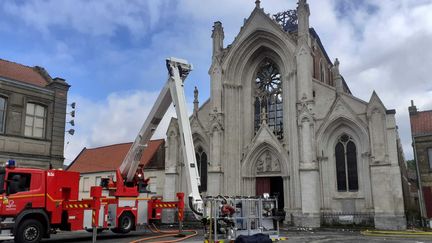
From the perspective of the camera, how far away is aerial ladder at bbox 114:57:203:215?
14.0 metres

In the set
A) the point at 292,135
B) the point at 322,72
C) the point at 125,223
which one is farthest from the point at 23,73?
the point at 322,72

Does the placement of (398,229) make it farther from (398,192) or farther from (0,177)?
(0,177)

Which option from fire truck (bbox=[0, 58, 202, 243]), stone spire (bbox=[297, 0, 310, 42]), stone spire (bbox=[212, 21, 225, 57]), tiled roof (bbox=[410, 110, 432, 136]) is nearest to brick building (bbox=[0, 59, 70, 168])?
fire truck (bbox=[0, 58, 202, 243])

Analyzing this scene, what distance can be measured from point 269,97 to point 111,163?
19.4 metres

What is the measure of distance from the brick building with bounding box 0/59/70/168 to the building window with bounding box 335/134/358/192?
696 inches

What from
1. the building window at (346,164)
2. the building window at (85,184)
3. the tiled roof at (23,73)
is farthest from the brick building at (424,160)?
the building window at (85,184)

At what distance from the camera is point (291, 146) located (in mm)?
28188

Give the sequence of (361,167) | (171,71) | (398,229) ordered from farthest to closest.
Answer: (361,167) → (398,229) → (171,71)

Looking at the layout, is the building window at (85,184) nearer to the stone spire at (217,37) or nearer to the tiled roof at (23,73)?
the tiled roof at (23,73)

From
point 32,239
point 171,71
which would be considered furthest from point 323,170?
point 32,239

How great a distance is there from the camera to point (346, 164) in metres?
26.1

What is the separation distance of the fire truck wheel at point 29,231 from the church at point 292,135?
15.7 m

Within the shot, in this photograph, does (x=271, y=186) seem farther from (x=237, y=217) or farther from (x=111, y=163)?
(x=111, y=163)

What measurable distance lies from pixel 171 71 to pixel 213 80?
15384mm
